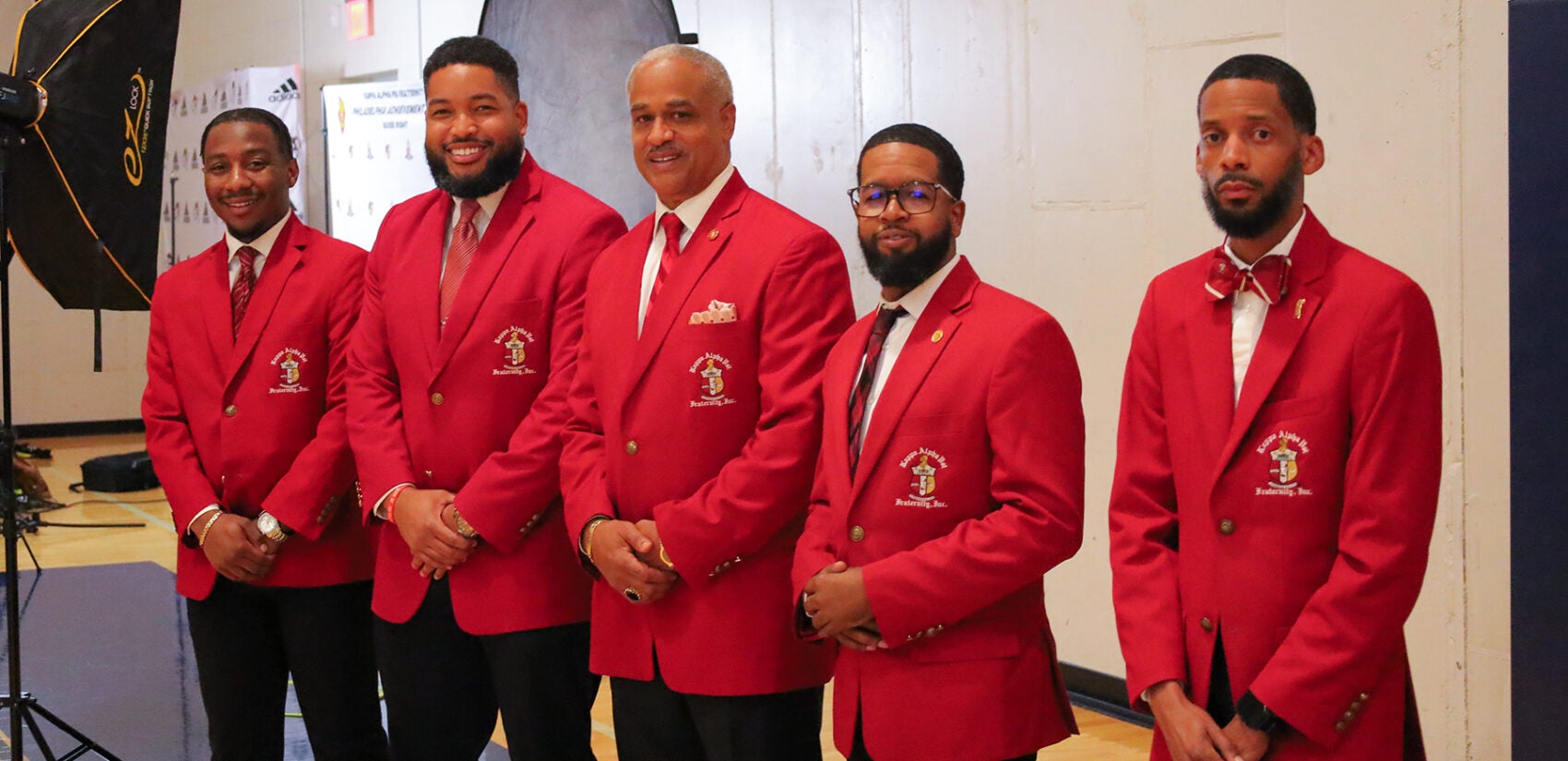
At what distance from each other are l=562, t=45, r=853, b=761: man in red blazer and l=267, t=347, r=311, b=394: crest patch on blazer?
2.85 ft

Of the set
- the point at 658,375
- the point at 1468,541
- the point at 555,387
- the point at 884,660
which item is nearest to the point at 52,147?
the point at 555,387

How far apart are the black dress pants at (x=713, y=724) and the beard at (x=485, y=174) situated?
1012 mm

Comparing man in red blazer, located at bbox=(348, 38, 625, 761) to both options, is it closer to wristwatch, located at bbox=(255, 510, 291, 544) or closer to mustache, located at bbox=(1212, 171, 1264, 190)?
wristwatch, located at bbox=(255, 510, 291, 544)

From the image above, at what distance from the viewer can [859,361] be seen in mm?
2381

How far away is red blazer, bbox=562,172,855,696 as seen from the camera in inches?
96.1

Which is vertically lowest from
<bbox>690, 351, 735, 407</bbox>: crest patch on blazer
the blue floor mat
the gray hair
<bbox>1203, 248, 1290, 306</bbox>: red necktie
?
the blue floor mat

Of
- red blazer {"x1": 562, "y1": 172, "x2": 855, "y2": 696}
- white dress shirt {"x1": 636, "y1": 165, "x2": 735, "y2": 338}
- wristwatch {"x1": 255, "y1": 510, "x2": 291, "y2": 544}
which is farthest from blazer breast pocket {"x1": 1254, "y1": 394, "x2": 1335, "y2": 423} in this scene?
wristwatch {"x1": 255, "y1": 510, "x2": 291, "y2": 544}

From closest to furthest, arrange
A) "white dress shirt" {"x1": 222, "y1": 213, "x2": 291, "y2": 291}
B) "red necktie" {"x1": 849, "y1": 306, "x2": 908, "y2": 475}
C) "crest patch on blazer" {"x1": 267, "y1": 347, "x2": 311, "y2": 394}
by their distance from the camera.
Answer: "red necktie" {"x1": 849, "y1": 306, "x2": 908, "y2": 475} < "crest patch on blazer" {"x1": 267, "y1": 347, "x2": 311, "y2": 394} < "white dress shirt" {"x1": 222, "y1": 213, "x2": 291, "y2": 291}

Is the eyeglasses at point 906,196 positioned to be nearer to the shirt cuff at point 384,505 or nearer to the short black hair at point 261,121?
the shirt cuff at point 384,505

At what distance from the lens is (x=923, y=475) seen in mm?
2271

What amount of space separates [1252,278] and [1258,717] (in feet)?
2.01

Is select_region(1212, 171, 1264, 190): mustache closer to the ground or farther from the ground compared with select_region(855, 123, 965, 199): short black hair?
closer to the ground

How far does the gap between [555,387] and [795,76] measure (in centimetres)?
275

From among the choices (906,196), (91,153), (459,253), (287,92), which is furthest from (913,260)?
(287,92)
